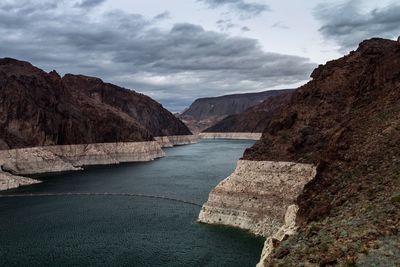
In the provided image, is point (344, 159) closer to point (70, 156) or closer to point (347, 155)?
point (347, 155)

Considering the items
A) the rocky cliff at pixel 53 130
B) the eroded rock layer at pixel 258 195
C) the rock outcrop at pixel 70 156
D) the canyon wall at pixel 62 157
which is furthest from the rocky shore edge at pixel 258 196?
the rocky cliff at pixel 53 130

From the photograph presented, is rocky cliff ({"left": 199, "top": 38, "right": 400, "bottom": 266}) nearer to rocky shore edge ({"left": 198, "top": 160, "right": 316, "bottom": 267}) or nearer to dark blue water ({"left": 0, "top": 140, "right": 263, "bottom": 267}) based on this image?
rocky shore edge ({"left": 198, "top": 160, "right": 316, "bottom": 267})

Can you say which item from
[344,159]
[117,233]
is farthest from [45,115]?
[344,159]

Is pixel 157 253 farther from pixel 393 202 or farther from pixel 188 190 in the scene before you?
pixel 188 190

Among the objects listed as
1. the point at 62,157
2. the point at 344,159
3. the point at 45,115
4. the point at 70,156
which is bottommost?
the point at 62,157

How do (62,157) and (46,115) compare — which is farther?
(46,115)
